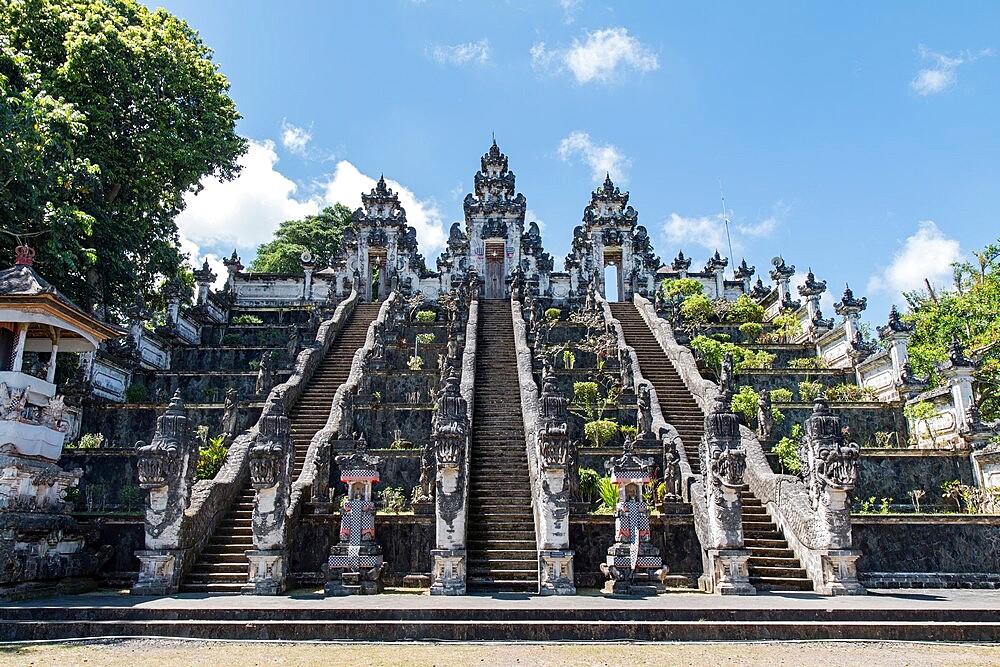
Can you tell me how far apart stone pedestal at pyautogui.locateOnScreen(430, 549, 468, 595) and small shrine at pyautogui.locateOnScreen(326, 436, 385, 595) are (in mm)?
1114

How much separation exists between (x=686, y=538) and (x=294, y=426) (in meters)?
10.0

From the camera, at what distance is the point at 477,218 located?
38.8 metres

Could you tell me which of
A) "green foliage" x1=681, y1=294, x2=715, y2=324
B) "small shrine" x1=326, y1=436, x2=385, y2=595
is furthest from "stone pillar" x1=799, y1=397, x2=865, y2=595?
"green foliage" x1=681, y1=294, x2=715, y2=324

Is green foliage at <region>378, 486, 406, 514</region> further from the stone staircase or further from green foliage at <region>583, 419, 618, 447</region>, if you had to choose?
the stone staircase

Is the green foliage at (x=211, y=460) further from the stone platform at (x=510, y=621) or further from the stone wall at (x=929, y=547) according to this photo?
the stone wall at (x=929, y=547)

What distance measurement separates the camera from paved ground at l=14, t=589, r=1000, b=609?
8.90 m

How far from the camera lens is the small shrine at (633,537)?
11.3 meters

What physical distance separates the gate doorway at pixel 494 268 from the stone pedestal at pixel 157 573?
27368 millimetres

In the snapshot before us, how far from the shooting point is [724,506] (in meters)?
11.5

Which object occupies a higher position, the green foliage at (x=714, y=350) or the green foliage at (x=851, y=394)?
the green foliage at (x=714, y=350)

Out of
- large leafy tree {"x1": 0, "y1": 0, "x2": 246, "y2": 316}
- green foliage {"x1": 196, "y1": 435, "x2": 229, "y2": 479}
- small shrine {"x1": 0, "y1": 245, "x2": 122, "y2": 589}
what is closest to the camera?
small shrine {"x1": 0, "y1": 245, "x2": 122, "y2": 589}

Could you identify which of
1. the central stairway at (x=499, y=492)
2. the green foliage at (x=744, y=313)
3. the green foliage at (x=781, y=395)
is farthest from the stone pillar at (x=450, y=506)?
the green foliage at (x=744, y=313)

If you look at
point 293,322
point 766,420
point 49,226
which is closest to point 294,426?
point 49,226

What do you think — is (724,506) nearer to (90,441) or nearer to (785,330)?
(90,441)
